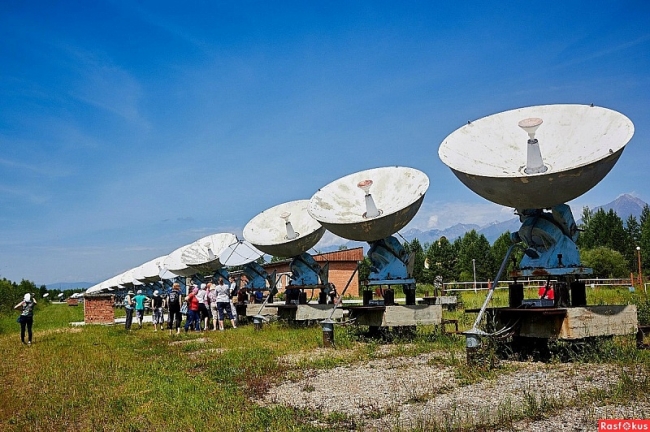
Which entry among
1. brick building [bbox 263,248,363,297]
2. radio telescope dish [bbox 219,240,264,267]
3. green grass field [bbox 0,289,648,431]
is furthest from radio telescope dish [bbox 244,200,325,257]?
brick building [bbox 263,248,363,297]

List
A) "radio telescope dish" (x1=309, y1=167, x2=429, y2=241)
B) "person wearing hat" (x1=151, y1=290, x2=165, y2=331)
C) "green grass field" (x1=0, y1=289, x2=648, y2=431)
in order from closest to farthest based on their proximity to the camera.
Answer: "green grass field" (x1=0, y1=289, x2=648, y2=431)
"radio telescope dish" (x1=309, y1=167, x2=429, y2=241)
"person wearing hat" (x1=151, y1=290, x2=165, y2=331)

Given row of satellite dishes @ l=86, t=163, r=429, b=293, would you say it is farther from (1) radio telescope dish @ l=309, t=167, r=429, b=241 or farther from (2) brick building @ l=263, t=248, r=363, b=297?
(2) brick building @ l=263, t=248, r=363, b=297

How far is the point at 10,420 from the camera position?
28.6ft

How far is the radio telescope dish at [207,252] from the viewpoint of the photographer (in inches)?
1124

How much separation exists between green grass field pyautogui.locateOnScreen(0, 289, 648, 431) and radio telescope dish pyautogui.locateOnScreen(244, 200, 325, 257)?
2600 millimetres

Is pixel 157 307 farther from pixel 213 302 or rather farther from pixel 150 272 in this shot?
pixel 150 272

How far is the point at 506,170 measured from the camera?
11.1 m

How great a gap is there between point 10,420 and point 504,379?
23.0 ft

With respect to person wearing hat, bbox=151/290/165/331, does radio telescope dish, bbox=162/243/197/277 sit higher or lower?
higher

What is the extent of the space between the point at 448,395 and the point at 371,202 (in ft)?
24.5

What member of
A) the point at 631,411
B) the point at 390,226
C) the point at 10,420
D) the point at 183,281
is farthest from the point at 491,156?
the point at 183,281

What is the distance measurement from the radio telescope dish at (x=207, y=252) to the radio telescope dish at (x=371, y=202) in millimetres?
12165

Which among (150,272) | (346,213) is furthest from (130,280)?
(346,213)

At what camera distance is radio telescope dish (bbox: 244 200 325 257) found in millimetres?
20094
